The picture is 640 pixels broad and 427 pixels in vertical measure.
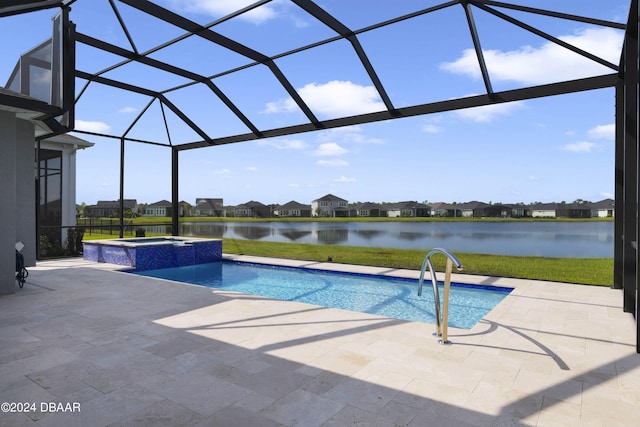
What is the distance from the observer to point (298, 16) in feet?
22.2

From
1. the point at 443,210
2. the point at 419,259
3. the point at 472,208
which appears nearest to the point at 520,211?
the point at 472,208

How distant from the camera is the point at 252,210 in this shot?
82.7ft

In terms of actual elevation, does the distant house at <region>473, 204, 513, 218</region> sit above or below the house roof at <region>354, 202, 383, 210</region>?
below

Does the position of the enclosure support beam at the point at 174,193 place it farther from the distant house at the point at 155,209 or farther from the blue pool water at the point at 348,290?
the distant house at the point at 155,209

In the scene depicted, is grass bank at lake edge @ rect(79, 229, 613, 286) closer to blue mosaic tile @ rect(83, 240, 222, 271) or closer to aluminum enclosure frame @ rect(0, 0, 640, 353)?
blue mosaic tile @ rect(83, 240, 222, 271)

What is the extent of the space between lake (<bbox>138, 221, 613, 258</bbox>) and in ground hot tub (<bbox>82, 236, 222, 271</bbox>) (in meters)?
6.85

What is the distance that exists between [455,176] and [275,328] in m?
23.6

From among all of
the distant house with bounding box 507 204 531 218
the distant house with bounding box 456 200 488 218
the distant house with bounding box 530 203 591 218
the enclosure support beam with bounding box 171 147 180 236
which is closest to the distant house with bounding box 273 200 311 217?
the distant house with bounding box 456 200 488 218

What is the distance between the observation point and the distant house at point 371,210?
28.9 meters

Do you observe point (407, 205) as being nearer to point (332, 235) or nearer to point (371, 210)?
point (371, 210)

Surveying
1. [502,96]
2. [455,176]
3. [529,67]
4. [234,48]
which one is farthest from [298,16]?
[455,176]

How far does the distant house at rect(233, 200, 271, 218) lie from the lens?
82.2 feet

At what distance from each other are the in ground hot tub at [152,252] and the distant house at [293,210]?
14.7 meters

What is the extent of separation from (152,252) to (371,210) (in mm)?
21150
